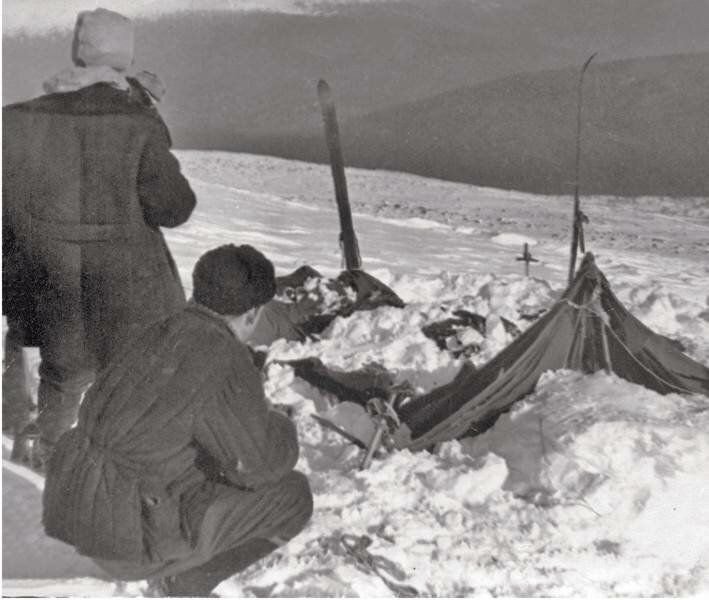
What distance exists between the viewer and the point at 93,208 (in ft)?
5.89

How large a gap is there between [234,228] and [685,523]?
4.43ft

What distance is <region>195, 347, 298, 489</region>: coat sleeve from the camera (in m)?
1.35

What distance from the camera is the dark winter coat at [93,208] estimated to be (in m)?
1.76

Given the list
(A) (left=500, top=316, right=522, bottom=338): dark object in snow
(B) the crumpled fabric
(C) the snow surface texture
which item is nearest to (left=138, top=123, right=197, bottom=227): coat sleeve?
(B) the crumpled fabric

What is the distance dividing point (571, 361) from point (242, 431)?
45.0 inches

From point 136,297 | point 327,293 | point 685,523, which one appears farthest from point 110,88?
point 685,523

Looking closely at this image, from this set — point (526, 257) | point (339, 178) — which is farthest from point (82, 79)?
point (526, 257)

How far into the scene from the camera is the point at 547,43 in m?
2.24

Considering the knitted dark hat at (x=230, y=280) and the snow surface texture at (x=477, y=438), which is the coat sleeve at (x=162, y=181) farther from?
the knitted dark hat at (x=230, y=280)

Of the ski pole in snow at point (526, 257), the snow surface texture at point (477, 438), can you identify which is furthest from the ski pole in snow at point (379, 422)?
the ski pole in snow at point (526, 257)

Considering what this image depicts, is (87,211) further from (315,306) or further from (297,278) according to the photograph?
(315,306)

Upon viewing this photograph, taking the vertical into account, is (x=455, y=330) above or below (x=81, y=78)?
below

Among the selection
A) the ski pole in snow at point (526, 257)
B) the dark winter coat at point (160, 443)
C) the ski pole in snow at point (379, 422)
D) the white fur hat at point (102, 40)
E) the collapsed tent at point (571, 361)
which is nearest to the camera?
the dark winter coat at point (160, 443)

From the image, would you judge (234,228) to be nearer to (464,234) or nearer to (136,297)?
(136,297)
